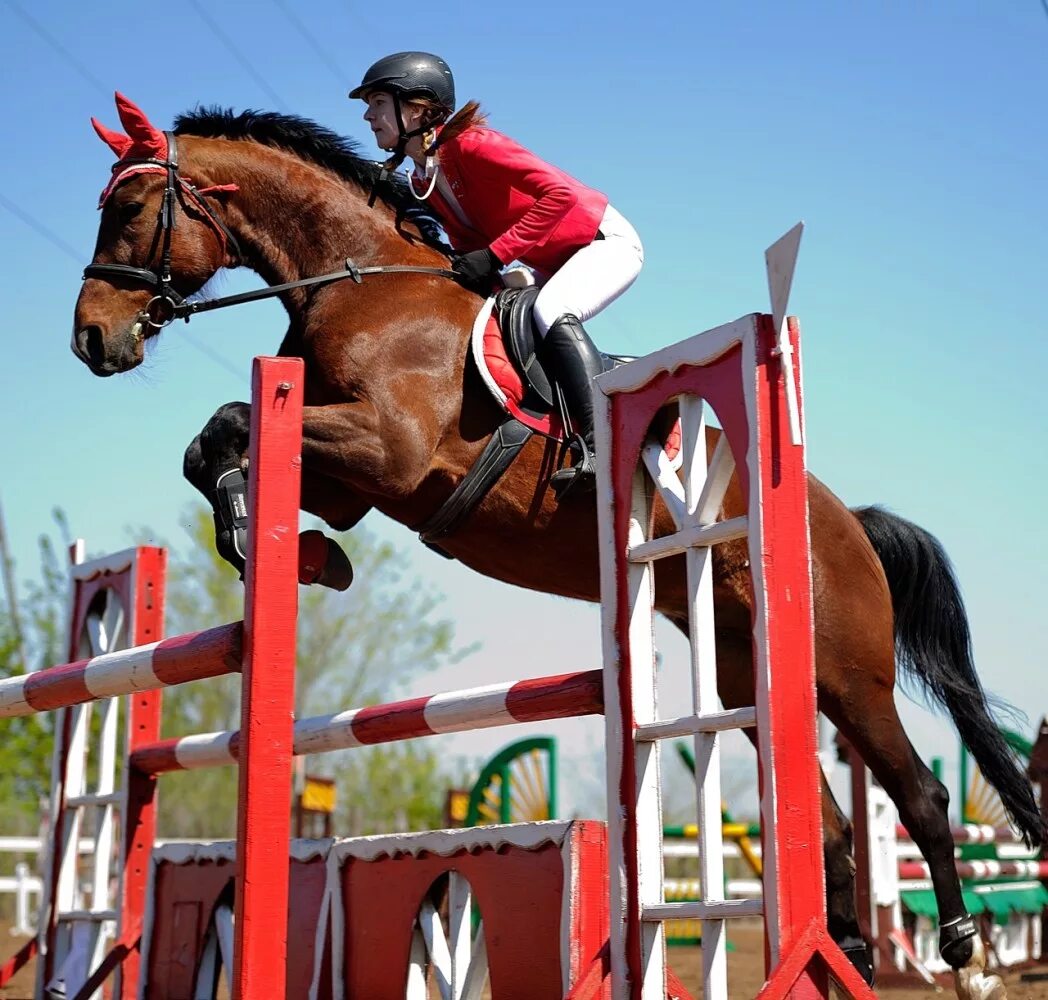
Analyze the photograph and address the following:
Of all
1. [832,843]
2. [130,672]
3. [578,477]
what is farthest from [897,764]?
[130,672]

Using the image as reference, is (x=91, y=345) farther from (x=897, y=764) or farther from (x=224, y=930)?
(x=897, y=764)

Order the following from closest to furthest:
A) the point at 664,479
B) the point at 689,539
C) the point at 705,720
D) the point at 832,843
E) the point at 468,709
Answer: the point at 705,720 → the point at 689,539 → the point at 664,479 → the point at 468,709 → the point at 832,843

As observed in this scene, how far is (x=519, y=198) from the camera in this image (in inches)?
137

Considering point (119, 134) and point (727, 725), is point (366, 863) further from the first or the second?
point (119, 134)

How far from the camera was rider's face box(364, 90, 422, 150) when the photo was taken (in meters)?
3.58

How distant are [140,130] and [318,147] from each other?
1.65 ft

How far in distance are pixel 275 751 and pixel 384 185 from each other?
2.02 m

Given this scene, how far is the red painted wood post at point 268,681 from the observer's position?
2184 mm

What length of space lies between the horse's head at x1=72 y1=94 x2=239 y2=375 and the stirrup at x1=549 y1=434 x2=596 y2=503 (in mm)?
1044

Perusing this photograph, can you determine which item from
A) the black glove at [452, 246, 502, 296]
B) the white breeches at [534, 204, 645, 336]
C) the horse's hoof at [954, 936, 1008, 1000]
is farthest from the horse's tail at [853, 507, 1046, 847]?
the black glove at [452, 246, 502, 296]

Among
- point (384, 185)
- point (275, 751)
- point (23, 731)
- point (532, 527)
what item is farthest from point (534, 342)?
point (23, 731)

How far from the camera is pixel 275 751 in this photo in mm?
2270

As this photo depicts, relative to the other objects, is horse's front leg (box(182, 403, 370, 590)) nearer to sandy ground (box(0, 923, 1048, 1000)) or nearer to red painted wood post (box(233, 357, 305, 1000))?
red painted wood post (box(233, 357, 305, 1000))

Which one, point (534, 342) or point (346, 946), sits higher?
point (534, 342)
